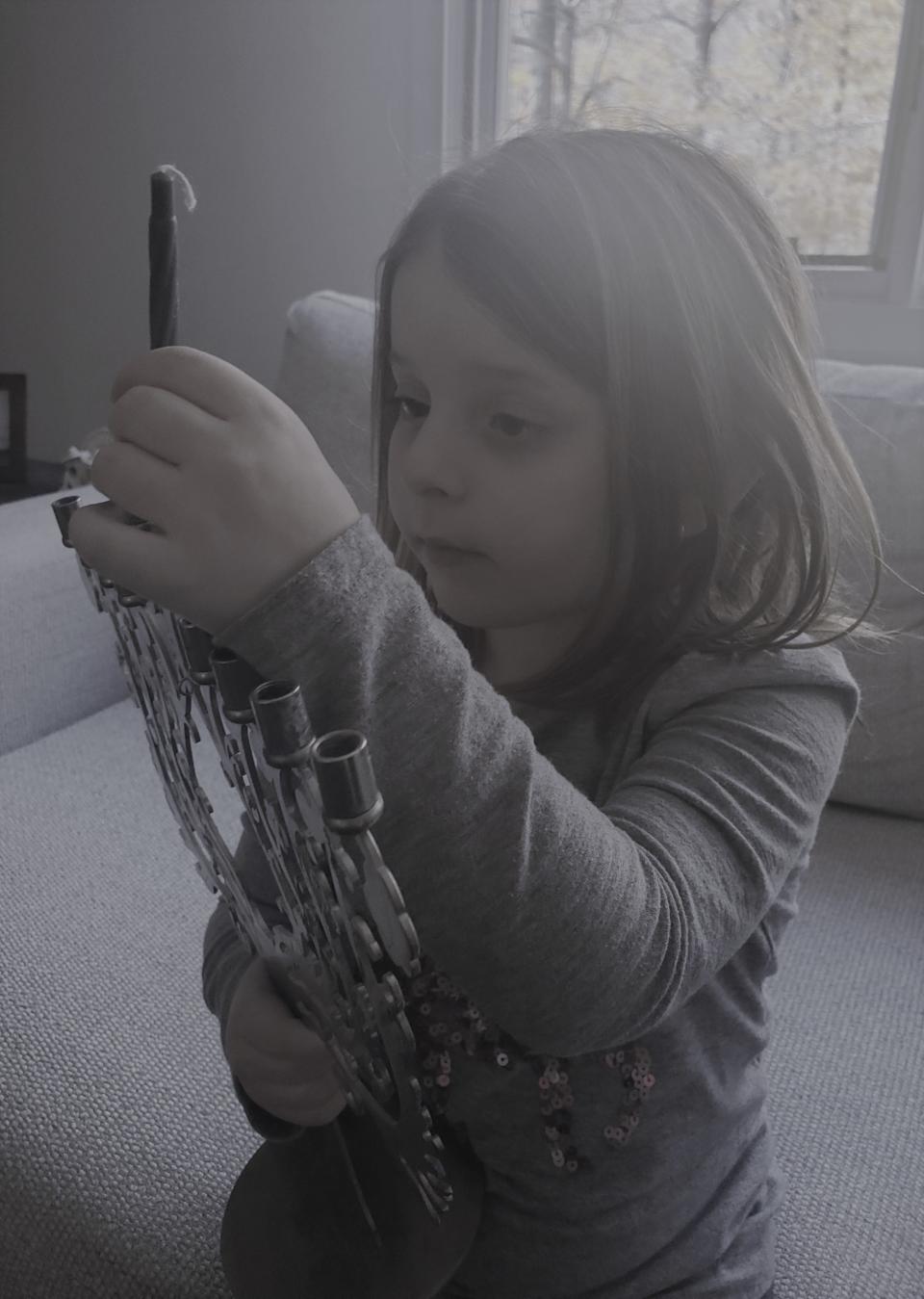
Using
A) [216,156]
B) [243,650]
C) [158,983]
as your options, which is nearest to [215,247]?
[216,156]

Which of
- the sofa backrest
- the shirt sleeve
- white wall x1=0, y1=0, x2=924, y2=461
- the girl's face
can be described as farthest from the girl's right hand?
white wall x1=0, y1=0, x2=924, y2=461

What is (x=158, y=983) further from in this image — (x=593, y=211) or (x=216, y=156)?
(x=216, y=156)

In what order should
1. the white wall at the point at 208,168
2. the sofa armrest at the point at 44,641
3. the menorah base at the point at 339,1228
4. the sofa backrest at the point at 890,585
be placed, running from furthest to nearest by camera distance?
the white wall at the point at 208,168 → the sofa armrest at the point at 44,641 → the sofa backrest at the point at 890,585 → the menorah base at the point at 339,1228

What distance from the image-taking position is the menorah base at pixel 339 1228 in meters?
0.47

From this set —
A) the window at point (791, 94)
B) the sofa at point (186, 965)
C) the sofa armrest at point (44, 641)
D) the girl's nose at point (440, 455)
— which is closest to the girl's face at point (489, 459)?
the girl's nose at point (440, 455)

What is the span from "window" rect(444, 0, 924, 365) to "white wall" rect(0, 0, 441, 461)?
132 mm

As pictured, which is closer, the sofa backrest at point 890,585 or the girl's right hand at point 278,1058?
the girl's right hand at point 278,1058

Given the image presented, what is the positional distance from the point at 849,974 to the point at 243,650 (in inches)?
31.2

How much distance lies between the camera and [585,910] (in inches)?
15.0

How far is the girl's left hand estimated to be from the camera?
290 mm

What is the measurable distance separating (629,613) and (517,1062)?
0.24 metres

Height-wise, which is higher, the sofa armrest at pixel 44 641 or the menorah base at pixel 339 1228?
the menorah base at pixel 339 1228

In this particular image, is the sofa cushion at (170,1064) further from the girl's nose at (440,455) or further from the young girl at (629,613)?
the girl's nose at (440,455)

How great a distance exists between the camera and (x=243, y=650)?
0.30 m
